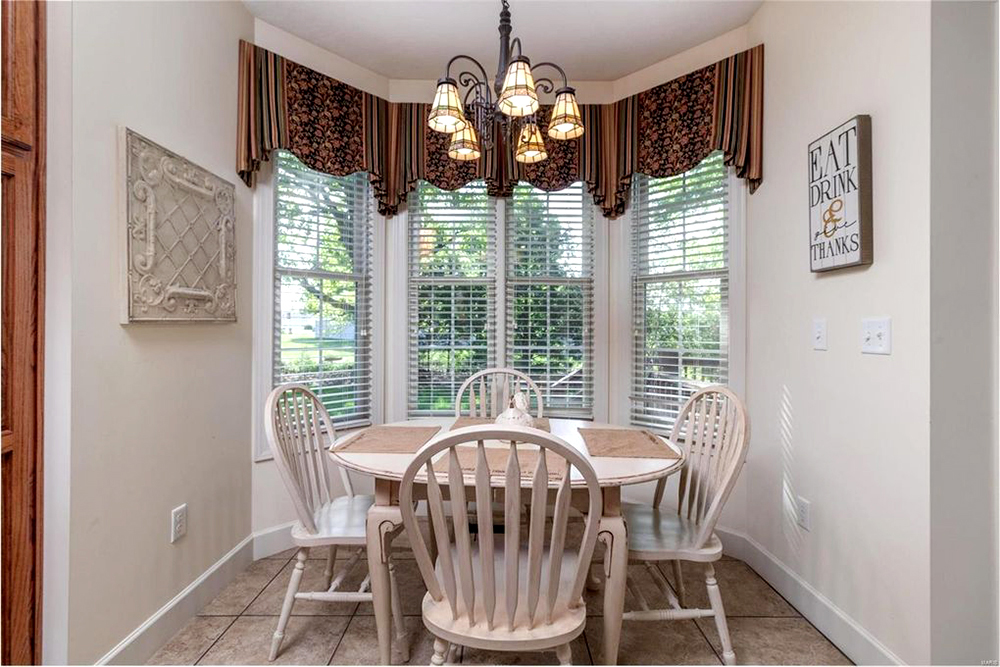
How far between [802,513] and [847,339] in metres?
0.78

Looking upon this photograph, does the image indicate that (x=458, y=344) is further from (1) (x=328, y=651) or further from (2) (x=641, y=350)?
(1) (x=328, y=651)

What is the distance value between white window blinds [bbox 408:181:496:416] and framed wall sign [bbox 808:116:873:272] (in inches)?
67.7

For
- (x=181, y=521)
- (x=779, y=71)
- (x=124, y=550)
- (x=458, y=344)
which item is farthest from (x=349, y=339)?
(x=779, y=71)

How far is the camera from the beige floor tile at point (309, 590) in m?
2.03

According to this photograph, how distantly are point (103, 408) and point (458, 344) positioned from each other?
5.95 ft

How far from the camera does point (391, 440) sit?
194 cm

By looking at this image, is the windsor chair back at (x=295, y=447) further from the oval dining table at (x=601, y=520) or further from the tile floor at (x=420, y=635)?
the tile floor at (x=420, y=635)

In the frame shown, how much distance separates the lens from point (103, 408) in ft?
5.16

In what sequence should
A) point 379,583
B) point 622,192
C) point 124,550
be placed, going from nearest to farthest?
point 379,583, point 124,550, point 622,192

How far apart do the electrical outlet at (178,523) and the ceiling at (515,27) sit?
2.34 meters

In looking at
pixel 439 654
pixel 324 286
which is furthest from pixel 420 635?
pixel 324 286

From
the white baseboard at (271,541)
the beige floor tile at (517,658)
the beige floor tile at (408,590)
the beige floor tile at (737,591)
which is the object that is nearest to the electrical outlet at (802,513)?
the beige floor tile at (737,591)

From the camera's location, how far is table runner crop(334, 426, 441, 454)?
180 cm

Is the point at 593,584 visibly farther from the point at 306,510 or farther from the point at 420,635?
the point at 306,510
